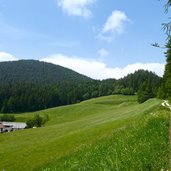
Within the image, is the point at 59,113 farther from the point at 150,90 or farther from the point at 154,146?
the point at 154,146

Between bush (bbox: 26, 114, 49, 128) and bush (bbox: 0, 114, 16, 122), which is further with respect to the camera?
bush (bbox: 0, 114, 16, 122)

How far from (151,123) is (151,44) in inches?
341

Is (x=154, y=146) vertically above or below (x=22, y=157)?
above

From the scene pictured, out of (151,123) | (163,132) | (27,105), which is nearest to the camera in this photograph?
(163,132)

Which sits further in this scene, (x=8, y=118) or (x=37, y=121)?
(x=8, y=118)

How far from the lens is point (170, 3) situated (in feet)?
33.0

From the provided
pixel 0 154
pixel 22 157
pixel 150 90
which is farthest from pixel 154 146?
pixel 150 90

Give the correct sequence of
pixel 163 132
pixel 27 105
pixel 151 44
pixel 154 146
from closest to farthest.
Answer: pixel 151 44 < pixel 154 146 < pixel 163 132 < pixel 27 105

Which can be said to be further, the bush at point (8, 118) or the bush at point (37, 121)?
the bush at point (8, 118)

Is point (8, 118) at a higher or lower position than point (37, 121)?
lower

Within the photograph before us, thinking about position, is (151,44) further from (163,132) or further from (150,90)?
(150,90)

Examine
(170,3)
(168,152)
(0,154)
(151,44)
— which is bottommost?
(0,154)

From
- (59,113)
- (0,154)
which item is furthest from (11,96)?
(0,154)

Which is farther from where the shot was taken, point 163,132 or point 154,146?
point 163,132
